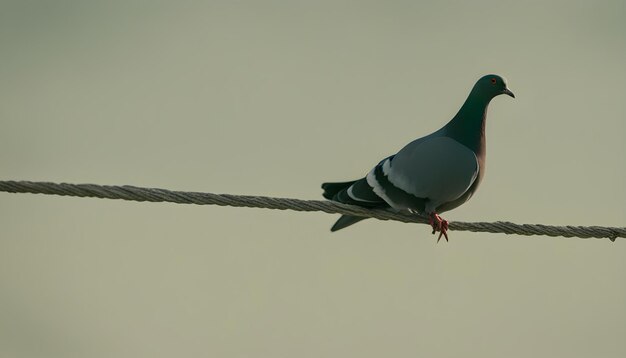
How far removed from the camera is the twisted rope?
597 centimetres

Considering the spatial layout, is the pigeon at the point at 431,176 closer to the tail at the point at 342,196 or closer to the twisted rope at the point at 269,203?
the tail at the point at 342,196

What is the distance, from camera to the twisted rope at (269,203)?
597 cm

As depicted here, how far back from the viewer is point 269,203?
6.46m

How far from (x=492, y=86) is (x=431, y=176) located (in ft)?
3.58

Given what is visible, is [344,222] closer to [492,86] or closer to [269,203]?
[492,86]

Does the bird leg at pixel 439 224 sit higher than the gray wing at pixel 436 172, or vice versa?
the gray wing at pixel 436 172

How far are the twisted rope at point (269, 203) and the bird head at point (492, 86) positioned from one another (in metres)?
1.18

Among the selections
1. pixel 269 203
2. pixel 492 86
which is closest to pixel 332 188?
pixel 492 86

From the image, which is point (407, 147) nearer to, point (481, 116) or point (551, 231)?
point (481, 116)

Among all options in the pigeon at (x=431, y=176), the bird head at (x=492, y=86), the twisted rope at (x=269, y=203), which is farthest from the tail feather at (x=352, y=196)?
the bird head at (x=492, y=86)

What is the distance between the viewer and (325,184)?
827 cm

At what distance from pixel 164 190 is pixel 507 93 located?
3277 mm

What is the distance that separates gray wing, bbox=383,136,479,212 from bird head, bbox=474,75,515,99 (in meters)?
0.64

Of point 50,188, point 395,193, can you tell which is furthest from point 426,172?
point 50,188
